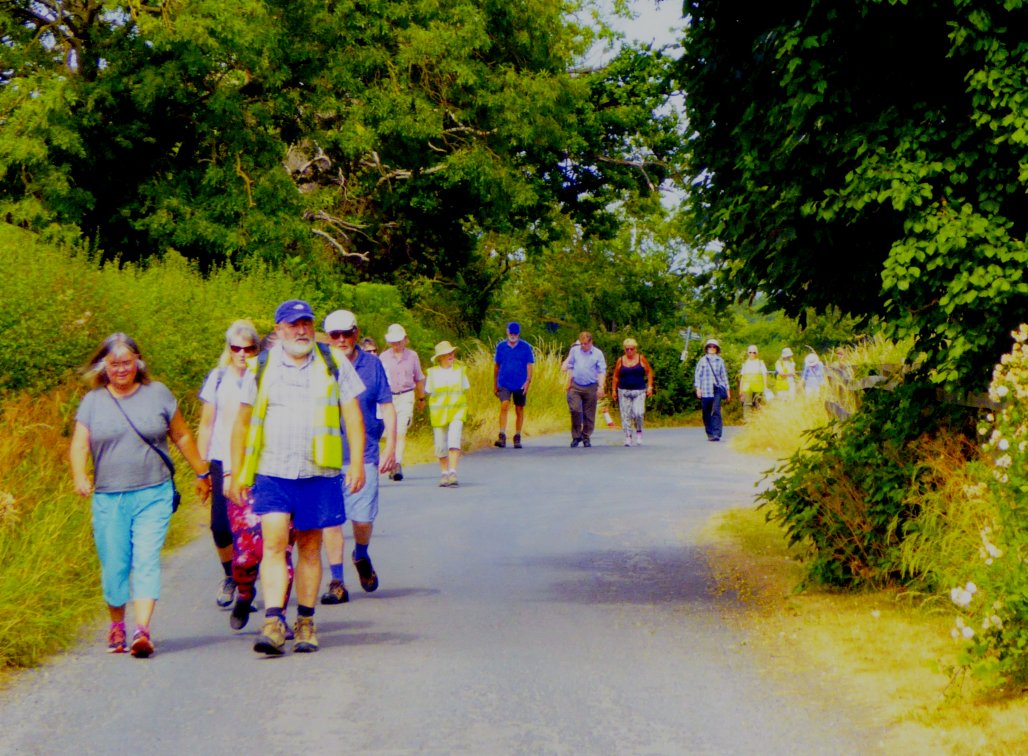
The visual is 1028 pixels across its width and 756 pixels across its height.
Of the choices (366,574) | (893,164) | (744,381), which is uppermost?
(893,164)

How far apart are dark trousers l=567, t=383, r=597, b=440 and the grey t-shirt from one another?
58.0ft

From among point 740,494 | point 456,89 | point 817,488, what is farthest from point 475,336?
point 817,488

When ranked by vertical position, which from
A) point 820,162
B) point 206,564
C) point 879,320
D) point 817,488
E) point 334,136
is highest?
point 334,136

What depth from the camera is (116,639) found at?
8.98 metres

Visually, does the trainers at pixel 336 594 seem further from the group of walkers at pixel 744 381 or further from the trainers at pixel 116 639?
the group of walkers at pixel 744 381

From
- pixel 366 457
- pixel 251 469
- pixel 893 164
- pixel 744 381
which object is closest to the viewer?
pixel 893 164

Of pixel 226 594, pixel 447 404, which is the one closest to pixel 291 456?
pixel 226 594

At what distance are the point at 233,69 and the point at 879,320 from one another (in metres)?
19.8

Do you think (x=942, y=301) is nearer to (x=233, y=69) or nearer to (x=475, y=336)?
(x=233, y=69)

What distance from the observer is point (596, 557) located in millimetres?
12875

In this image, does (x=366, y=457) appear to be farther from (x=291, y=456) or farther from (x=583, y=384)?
(x=583, y=384)

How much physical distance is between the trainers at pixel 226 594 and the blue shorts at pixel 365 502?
0.94 m

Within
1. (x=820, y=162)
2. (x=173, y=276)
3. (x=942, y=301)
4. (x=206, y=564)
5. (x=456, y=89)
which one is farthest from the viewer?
Answer: (x=456, y=89)

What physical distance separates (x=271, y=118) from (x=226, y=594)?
18901 mm
